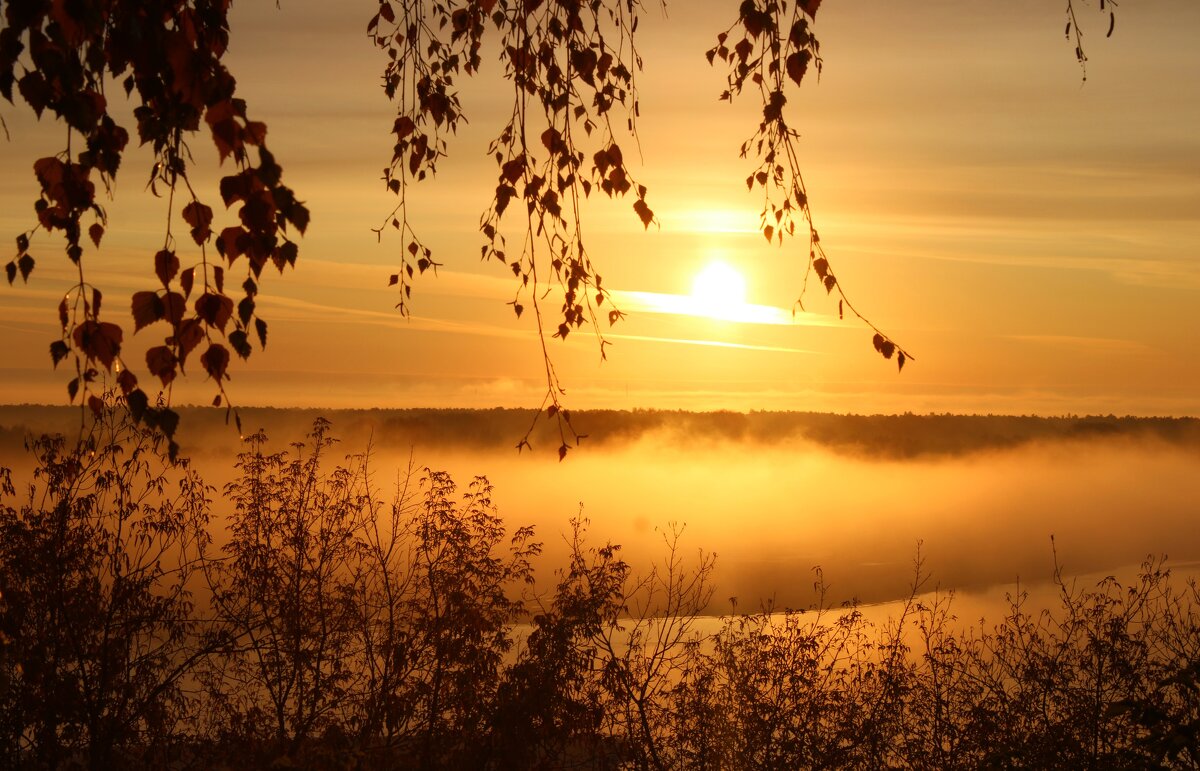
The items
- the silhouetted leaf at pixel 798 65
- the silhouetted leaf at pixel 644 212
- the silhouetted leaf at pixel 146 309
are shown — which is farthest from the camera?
the silhouetted leaf at pixel 644 212

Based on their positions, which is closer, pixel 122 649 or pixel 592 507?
pixel 122 649

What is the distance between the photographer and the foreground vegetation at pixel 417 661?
28.3ft

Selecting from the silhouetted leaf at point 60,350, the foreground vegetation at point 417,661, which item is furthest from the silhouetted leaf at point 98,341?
the foreground vegetation at point 417,661

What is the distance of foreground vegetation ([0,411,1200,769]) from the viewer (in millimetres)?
8617

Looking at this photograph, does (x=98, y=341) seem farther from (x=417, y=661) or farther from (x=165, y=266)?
(x=417, y=661)

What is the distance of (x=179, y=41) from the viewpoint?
270cm

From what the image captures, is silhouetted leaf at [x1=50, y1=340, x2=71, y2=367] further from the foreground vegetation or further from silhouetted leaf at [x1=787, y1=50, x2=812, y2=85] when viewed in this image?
the foreground vegetation

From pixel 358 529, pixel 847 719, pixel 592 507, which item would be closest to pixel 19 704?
pixel 358 529

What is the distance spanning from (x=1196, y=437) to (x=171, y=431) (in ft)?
657

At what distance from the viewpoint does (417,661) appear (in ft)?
32.0

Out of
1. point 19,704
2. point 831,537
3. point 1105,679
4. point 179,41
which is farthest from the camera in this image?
point 831,537

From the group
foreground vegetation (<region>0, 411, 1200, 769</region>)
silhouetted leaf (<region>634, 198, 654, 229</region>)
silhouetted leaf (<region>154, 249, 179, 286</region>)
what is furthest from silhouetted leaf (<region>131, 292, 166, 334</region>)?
foreground vegetation (<region>0, 411, 1200, 769</region>)

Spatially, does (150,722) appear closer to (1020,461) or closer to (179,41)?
(179,41)

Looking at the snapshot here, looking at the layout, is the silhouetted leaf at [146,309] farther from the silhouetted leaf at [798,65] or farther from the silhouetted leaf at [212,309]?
the silhouetted leaf at [798,65]
